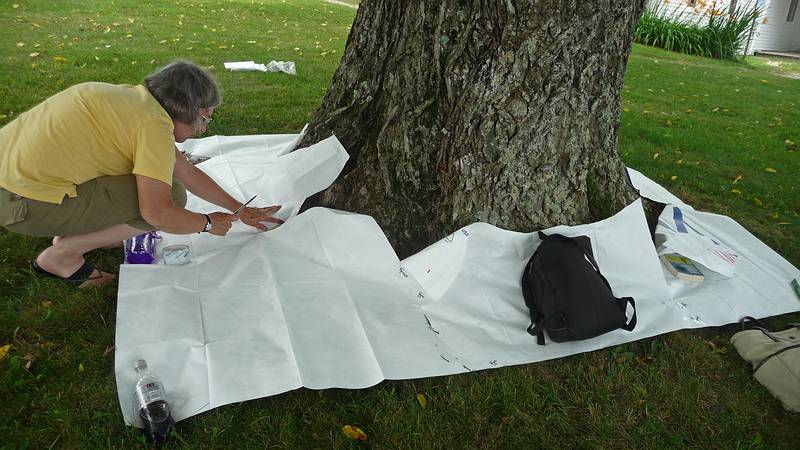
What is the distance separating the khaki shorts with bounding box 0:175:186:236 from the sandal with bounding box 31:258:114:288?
212 mm

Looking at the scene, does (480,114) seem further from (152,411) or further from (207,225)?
(152,411)

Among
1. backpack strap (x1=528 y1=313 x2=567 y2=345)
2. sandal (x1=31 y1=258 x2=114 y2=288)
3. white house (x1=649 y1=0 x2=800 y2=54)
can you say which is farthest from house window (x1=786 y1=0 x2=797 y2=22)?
sandal (x1=31 y1=258 x2=114 y2=288)

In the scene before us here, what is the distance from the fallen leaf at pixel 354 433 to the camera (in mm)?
2049

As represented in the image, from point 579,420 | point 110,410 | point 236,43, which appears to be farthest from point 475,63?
point 236,43

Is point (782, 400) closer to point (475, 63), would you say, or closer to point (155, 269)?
point (475, 63)

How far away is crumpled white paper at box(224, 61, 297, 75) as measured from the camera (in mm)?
6460

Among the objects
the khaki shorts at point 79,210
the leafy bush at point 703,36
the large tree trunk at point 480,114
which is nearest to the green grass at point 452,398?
the khaki shorts at point 79,210

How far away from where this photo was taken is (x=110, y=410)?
205cm

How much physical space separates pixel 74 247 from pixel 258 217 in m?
0.84

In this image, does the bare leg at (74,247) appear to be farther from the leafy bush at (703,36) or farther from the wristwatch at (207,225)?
the leafy bush at (703,36)

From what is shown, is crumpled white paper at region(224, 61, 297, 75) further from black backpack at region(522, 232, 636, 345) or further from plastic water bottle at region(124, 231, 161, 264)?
black backpack at region(522, 232, 636, 345)

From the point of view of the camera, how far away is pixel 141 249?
2.80m

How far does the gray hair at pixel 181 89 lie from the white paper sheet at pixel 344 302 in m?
0.76

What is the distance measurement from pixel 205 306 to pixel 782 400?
8.04 feet
